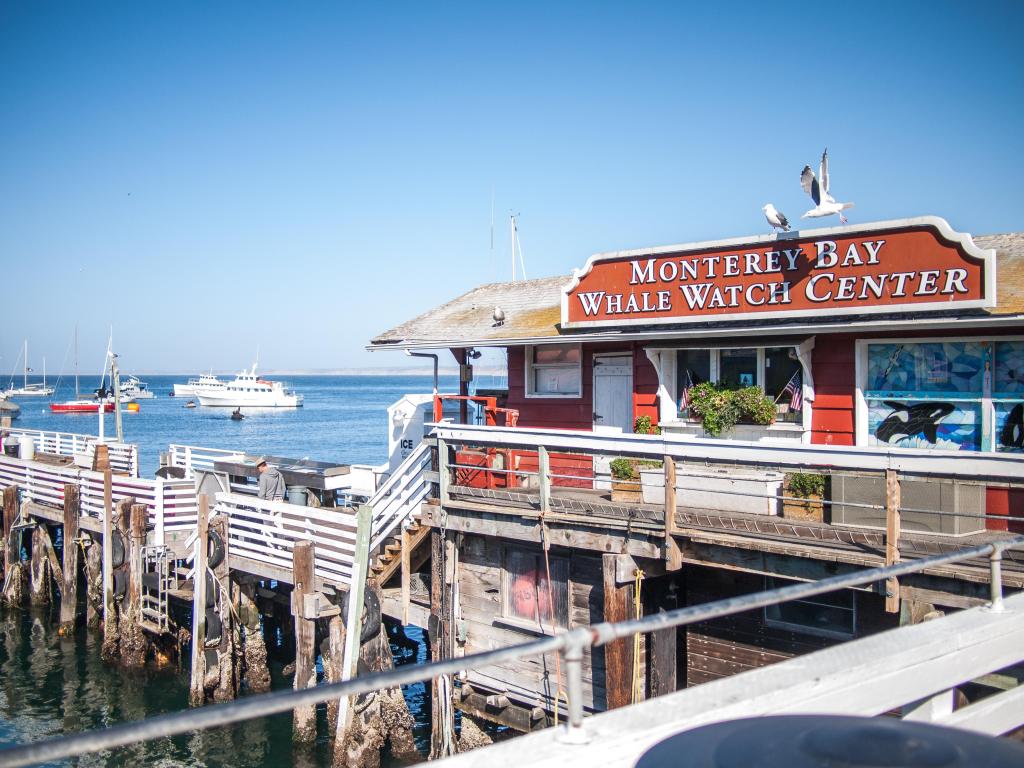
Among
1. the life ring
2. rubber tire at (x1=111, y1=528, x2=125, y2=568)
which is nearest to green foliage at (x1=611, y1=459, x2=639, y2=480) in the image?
the life ring

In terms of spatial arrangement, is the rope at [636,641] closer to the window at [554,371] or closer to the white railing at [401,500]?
the white railing at [401,500]

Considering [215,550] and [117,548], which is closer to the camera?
[215,550]

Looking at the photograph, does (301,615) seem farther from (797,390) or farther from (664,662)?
(797,390)

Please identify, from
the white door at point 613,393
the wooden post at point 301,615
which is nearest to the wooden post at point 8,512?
the wooden post at point 301,615

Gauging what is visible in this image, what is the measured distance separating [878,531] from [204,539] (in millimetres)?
12526

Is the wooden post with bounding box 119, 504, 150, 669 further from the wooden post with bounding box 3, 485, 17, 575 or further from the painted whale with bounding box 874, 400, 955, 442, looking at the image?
the painted whale with bounding box 874, 400, 955, 442

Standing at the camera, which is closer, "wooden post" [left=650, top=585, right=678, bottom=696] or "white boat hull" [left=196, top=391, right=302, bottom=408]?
"wooden post" [left=650, top=585, right=678, bottom=696]

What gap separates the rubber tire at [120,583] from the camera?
19.9 m

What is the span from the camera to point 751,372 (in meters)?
14.5

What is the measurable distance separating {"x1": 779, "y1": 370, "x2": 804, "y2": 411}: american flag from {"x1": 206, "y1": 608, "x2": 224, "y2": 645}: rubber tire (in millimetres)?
11558

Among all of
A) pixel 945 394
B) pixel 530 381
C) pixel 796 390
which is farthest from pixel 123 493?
pixel 945 394

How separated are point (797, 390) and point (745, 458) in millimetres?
4253

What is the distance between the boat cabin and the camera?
980 cm

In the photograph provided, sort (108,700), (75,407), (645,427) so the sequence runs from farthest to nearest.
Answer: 1. (75,407)
2. (108,700)
3. (645,427)
